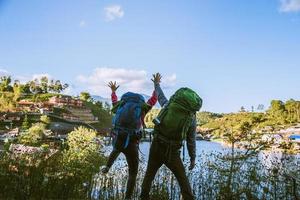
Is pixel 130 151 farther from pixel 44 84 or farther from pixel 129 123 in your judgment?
pixel 44 84

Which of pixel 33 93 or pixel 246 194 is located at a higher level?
pixel 33 93

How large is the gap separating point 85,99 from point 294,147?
556 ft

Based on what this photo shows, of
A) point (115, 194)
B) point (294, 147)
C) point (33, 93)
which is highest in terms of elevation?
point (33, 93)

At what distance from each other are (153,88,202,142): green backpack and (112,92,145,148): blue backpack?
0.43 m

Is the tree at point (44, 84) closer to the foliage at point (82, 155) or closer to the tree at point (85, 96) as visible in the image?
the tree at point (85, 96)

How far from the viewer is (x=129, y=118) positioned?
5.95 meters

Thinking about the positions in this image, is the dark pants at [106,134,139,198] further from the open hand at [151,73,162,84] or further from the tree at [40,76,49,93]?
the tree at [40,76,49,93]

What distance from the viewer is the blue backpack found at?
5.94 metres

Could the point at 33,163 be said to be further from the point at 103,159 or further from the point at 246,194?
the point at 246,194

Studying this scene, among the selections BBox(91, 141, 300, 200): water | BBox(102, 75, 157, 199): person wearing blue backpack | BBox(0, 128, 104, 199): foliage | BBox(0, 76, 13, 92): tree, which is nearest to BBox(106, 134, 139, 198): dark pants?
BBox(102, 75, 157, 199): person wearing blue backpack

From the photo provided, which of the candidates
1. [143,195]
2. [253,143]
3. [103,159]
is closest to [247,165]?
[253,143]

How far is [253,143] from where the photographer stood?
24.6 ft

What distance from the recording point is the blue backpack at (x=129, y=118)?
594cm

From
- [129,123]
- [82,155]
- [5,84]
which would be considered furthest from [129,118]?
[5,84]
